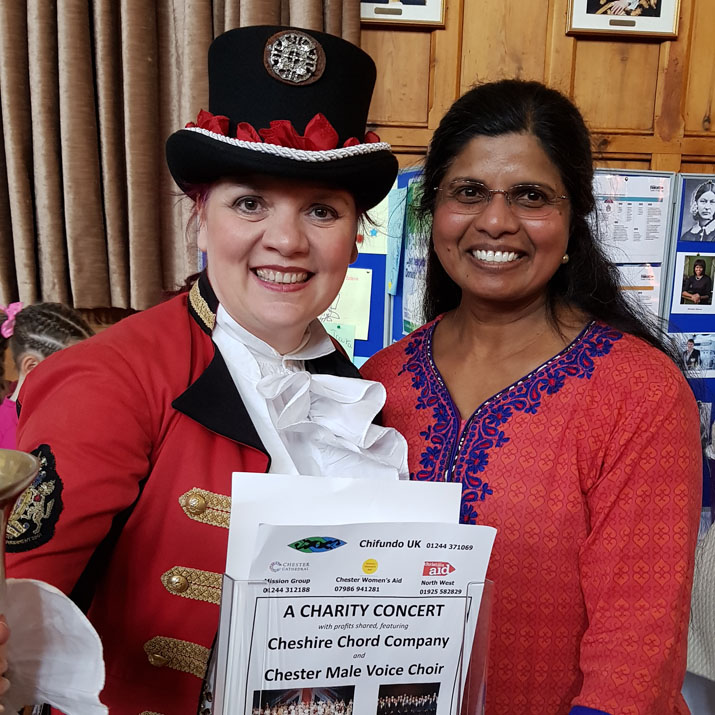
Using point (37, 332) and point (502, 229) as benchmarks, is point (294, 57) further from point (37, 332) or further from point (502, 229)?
point (37, 332)

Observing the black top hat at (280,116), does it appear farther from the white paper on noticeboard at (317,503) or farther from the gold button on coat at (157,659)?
the gold button on coat at (157,659)

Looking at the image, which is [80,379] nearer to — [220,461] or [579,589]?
[220,461]

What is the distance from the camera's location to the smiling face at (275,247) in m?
0.97

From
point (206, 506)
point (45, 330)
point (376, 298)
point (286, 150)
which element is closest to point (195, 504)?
point (206, 506)

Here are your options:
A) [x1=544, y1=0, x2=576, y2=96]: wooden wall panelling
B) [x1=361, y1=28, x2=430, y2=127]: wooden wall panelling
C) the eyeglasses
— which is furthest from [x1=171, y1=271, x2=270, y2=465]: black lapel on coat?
[x1=544, y1=0, x2=576, y2=96]: wooden wall panelling

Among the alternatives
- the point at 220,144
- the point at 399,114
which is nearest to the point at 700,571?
the point at 220,144

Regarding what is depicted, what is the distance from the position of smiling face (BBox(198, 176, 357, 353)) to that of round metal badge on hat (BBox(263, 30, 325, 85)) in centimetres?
14

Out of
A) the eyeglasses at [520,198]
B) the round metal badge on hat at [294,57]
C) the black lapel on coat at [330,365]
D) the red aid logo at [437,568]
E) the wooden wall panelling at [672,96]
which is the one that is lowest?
the red aid logo at [437,568]

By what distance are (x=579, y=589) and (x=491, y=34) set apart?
2133 millimetres

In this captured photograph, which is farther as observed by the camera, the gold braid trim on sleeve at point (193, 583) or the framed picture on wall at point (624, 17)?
the framed picture on wall at point (624, 17)

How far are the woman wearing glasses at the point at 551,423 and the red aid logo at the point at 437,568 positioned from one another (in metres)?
0.41

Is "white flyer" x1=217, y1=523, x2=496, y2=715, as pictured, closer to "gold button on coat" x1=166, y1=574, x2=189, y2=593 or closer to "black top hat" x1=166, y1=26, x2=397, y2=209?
"gold button on coat" x1=166, y1=574, x2=189, y2=593

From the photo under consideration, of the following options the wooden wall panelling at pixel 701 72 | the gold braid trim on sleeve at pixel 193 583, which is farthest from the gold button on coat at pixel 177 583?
the wooden wall panelling at pixel 701 72

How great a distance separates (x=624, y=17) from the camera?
8.60ft
